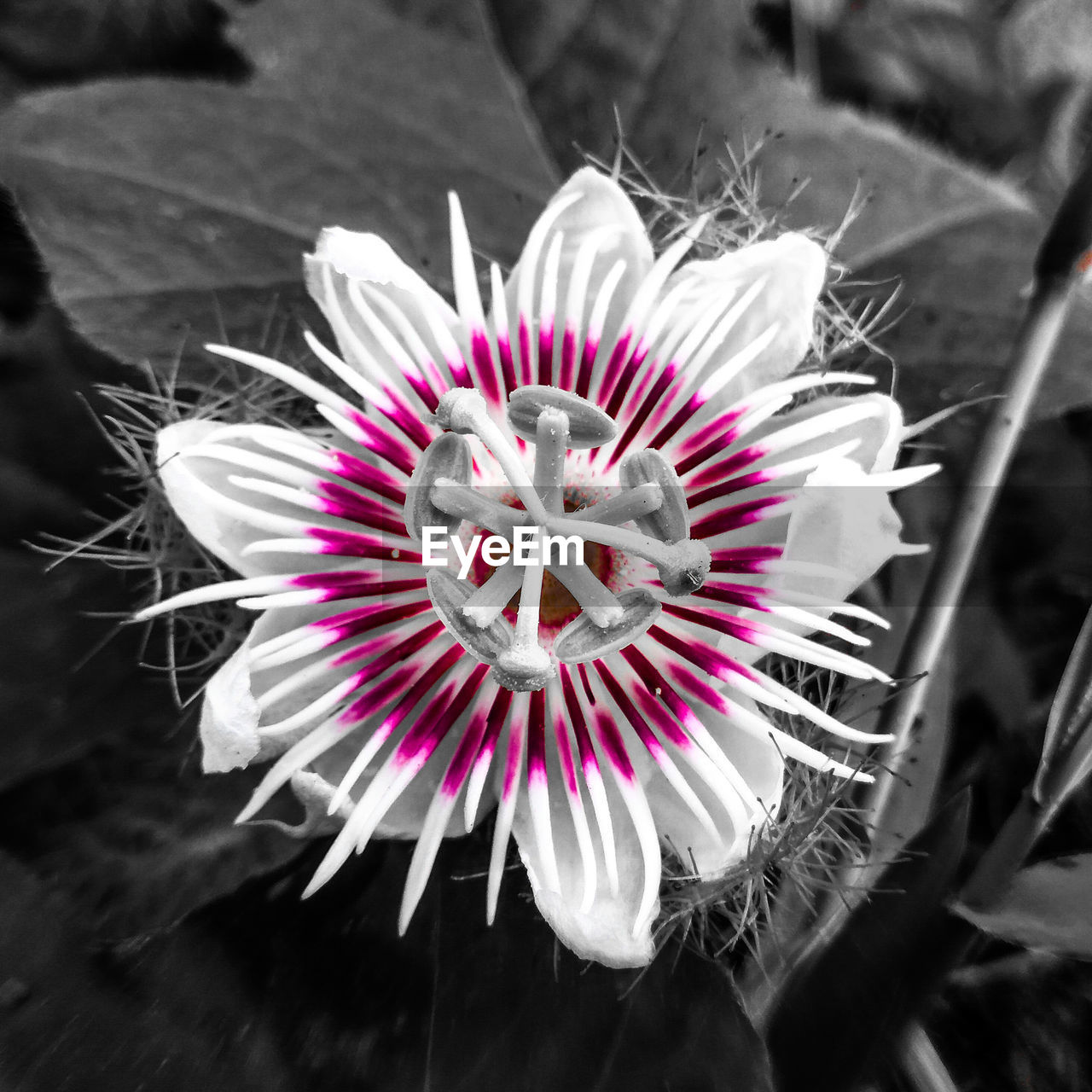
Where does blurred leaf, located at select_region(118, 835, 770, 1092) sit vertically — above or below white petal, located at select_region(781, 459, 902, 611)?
below

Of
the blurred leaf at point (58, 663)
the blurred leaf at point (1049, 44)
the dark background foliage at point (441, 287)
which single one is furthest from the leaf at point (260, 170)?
the blurred leaf at point (1049, 44)

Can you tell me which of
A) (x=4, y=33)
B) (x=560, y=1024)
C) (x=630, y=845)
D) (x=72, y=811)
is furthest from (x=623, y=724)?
(x=4, y=33)

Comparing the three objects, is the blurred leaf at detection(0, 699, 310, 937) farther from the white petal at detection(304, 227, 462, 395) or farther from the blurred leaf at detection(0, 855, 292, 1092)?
the white petal at detection(304, 227, 462, 395)

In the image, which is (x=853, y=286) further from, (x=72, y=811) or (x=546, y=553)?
(x=72, y=811)

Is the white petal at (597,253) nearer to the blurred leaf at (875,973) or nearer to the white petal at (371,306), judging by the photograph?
the white petal at (371,306)

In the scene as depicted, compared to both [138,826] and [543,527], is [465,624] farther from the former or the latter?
[138,826]

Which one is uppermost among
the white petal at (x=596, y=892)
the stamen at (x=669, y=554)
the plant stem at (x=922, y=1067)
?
the stamen at (x=669, y=554)

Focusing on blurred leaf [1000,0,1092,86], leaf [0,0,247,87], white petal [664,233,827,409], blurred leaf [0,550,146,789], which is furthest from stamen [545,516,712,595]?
blurred leaf [1000,0,1092,86]
